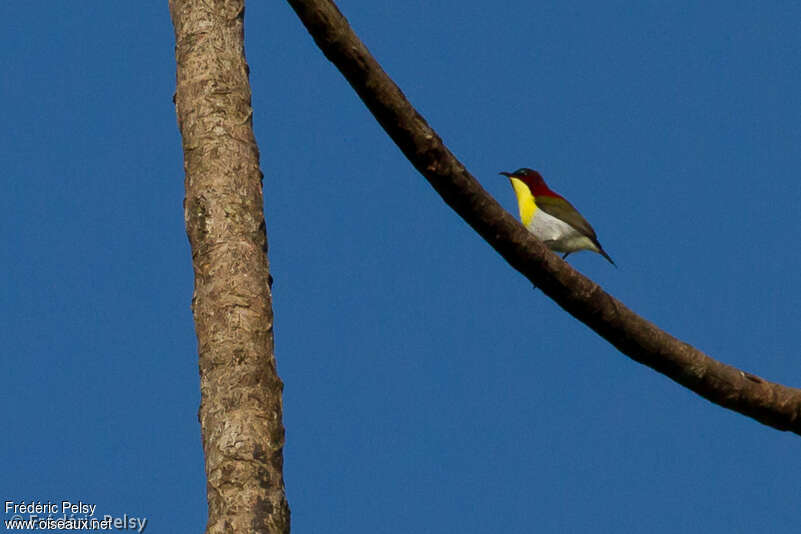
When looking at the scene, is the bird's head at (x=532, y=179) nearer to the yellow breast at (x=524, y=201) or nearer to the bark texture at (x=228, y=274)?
the yellow breast at (x=524, y=201)

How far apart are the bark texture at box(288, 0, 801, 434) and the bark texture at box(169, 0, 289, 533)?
83 cm

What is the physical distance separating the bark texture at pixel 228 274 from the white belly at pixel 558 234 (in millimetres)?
7097

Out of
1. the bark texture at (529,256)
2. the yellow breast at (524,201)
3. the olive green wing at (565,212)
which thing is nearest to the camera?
the bark texture at (529,256)

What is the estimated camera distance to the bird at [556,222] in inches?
452

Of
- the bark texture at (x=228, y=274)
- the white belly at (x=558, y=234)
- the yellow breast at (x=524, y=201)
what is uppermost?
the yellow breast at (x=524, y=201)

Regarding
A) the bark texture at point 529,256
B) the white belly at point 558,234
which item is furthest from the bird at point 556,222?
the bark texture at point 529,256

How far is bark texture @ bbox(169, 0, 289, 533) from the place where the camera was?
3684 millimetres

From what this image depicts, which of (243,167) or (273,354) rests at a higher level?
(243,167)

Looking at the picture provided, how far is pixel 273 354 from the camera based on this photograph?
4070 millimetres

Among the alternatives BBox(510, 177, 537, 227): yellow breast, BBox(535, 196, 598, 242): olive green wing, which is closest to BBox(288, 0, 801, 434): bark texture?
BBox(535, 196, 598, 242): olive green wing

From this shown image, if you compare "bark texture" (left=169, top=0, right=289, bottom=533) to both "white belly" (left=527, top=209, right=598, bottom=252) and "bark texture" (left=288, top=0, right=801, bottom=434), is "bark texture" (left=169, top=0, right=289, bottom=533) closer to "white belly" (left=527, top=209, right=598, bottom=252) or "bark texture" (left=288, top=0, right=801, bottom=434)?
"bark texture" (left=288, top=0, right=801, bottom=434)

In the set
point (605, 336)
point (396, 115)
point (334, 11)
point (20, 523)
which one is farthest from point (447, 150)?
point (20, 523)

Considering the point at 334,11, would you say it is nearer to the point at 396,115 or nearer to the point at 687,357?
the point at 396,115

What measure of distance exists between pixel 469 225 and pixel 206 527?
1590 millimetres
